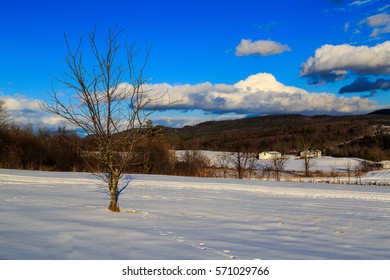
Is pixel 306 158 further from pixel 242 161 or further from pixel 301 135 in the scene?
pixel 301 135

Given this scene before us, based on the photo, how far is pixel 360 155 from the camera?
100188 mm

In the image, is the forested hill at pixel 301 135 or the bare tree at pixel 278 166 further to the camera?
the forested hill at pixel 301 135

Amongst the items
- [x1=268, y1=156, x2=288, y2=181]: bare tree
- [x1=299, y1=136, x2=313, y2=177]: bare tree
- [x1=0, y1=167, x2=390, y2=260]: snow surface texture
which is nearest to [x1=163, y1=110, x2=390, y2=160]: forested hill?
[x1=299, y1=136, x2=313, y2=177]: bare tree

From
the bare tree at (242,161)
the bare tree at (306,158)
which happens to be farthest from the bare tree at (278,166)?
the bare tree at (306,158)

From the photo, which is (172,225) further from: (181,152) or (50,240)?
(181,152)

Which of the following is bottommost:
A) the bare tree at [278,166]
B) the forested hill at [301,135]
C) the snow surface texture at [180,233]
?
the snow surface texture at [180,233]

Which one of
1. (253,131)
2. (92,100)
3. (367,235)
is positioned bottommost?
(367,235)

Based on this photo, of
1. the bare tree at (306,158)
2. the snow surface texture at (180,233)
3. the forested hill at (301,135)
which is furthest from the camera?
the forested hill at (301,135)

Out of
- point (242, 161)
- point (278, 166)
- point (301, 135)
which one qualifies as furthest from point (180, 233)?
point (301, 135)

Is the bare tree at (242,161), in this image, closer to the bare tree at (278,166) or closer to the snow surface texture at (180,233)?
Answer: the bare tree at (278,166)

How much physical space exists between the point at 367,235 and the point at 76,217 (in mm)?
6466

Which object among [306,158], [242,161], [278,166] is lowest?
[278,166]

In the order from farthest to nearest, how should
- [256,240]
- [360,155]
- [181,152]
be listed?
[360,155], [181,152], [256,240]
